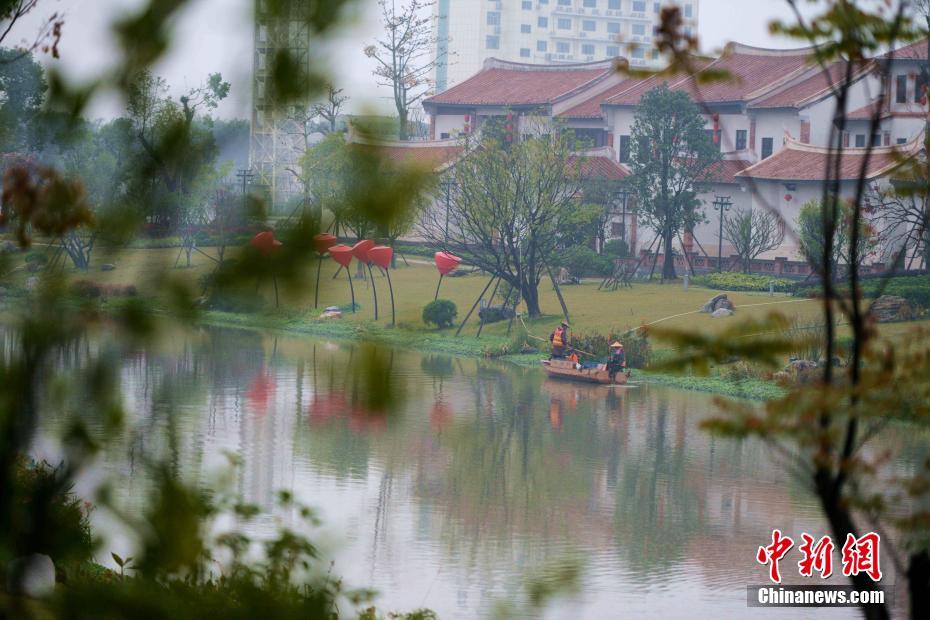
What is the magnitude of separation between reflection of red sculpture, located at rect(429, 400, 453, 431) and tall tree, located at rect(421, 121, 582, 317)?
105 inches

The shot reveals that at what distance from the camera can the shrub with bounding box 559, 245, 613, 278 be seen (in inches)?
399

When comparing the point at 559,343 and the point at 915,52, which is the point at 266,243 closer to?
the point at 915,52

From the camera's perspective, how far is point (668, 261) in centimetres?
1023

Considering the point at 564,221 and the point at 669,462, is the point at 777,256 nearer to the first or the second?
the point at 564,221

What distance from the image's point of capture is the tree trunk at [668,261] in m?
10.2

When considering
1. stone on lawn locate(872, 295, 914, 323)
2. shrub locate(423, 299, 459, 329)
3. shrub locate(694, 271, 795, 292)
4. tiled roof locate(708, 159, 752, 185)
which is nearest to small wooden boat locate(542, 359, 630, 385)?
shrub locate(423, 299, 459, 329)

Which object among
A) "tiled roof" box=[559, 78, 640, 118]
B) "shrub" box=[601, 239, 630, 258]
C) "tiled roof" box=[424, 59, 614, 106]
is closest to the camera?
"shrub" box=[601, 239, 630, 258]

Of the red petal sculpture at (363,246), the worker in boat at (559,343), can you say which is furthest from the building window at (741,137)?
the red petal sculpture at (363,246)

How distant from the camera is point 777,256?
10.4 metres

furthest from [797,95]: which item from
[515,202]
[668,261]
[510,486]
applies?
[510,486]

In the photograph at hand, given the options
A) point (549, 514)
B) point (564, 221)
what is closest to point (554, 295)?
point (564, 221)

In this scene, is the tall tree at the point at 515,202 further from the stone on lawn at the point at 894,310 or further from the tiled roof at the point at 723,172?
the stone on lawn at the point at 894,310

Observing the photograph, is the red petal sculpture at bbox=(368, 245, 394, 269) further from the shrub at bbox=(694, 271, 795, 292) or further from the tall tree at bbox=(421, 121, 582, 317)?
the shrub at bbox=(694, 271, 795, 292)

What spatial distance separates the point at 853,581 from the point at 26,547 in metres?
0.70
